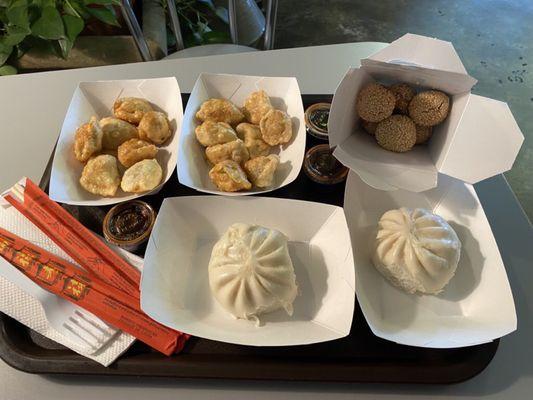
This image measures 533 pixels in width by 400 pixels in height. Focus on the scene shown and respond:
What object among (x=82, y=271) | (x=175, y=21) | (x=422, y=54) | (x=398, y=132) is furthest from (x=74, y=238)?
(x=175, y=21)

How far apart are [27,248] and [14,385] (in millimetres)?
369

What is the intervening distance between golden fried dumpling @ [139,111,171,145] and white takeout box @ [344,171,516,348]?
0.69m

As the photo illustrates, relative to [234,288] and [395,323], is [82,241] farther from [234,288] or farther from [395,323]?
[395,323]

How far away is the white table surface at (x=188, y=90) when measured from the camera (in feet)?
3.38

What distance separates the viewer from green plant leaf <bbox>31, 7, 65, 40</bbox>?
79.3 inches

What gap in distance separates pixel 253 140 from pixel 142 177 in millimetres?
423

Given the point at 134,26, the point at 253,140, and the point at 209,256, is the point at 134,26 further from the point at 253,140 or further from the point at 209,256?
Answer: the point at 209,256

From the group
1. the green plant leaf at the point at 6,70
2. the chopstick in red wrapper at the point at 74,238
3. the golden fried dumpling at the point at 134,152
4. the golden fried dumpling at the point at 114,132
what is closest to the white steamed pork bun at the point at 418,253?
the chopstick in red wrapper at the point at 74,238

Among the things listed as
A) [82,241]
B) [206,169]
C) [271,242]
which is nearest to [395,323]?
[271,242]

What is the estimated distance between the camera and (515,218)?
133cm

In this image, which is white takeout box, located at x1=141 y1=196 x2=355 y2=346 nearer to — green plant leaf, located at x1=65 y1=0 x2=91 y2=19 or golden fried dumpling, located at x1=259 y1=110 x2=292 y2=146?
golden fried dumpling, located at x1=259 y1=110 x2=292 y2=146

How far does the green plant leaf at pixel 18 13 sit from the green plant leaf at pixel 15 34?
42mm

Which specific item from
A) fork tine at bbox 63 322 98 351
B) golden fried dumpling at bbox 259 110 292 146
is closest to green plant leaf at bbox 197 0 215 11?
golden fried dumpling at bbox 259 110 292 146

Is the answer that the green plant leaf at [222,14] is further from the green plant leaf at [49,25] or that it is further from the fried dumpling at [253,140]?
the fried dumpling at [253,140]
